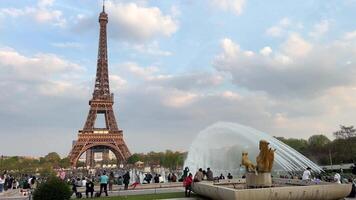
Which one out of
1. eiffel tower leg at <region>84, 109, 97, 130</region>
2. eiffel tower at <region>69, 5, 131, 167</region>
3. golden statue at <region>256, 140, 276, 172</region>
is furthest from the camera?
eiffel tower leg at <region>84, 109, 97, 130</region>

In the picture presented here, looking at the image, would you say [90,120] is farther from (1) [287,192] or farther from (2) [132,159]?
(1) [287,192]

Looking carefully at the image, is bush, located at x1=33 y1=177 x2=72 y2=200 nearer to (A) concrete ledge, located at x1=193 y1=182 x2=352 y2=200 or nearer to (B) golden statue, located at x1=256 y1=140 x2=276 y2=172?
(A) concrete ledge, located at x1=193 y1=182 x2=352 y2=200

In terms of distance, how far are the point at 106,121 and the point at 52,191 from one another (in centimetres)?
9011

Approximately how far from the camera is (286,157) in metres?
29.9

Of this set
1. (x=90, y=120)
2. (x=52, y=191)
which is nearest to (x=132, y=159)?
(x=90, y=120)

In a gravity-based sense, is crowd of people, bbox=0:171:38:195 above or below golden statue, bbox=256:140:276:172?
below

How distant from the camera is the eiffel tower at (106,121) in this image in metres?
101

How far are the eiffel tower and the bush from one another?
85.2m

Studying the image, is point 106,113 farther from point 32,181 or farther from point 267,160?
point 267,160

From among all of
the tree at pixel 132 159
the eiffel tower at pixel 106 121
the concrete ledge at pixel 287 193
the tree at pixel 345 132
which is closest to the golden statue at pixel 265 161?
the concrete ledge at pixel 287 193

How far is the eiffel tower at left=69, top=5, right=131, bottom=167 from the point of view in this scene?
101312 mm

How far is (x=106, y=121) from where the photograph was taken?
105625 millimetres

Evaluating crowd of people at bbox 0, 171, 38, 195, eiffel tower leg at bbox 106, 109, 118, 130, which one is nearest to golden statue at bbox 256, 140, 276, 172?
crowd of people at bbox 0, 171, 38, 195

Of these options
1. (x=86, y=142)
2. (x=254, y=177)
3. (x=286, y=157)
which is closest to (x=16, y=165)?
(x=86, y=142)
